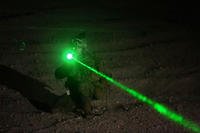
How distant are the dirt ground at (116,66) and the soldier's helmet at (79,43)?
104 centimetres

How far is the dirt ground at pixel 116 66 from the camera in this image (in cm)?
536

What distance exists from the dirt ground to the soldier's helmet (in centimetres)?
104

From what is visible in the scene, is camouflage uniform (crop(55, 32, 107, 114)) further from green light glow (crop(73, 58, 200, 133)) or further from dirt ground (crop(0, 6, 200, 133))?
dirt ground (crop(0, 6, 200, 133))

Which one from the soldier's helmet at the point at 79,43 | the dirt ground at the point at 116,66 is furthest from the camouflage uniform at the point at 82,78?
the dirt ground at the point at 116,66

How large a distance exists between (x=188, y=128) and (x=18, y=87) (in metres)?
3.13

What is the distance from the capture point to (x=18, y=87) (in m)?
6.45

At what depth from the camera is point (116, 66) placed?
293 inches

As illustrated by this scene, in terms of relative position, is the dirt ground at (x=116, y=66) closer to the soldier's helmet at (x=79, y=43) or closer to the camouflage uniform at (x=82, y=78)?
the camouflage uniform at (x=82, y=78)

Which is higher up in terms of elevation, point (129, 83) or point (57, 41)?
point (57, 41)

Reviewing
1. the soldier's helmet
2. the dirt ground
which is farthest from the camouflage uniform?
the dirt ground

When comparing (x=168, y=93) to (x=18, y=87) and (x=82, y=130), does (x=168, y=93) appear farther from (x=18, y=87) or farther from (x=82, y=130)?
(x=18, y=87)

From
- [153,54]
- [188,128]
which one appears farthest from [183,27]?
[188,128]

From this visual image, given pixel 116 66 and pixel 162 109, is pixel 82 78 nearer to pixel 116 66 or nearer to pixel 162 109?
pixel 162 109

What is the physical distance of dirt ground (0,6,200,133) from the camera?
17.6ft
